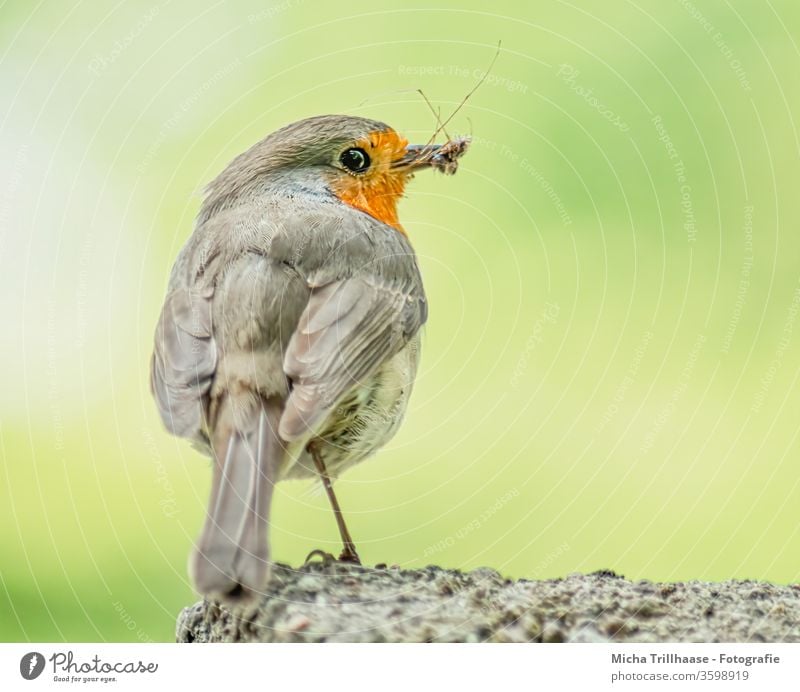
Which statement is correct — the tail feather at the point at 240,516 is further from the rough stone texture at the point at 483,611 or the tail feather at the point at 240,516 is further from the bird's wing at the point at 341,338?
the rough stone texture at the point at 483,611

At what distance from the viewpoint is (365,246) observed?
4.11m

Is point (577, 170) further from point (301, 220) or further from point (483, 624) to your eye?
point (483, 624)

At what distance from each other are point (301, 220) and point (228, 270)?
0.34 meters

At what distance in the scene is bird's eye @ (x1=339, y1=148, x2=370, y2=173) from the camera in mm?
4320

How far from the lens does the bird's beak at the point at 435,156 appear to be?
447 cm

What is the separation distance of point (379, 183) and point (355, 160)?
14 cm

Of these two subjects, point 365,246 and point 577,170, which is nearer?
point 365,246

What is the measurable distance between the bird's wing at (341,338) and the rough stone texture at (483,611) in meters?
0.47

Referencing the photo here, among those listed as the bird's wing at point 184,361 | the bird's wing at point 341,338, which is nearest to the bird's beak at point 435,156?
the bird's wing at point 341,338

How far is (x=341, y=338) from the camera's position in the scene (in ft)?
12.1

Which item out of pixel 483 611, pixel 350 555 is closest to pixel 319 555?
pixel 350 555

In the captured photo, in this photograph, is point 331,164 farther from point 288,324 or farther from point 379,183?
point 288,324
